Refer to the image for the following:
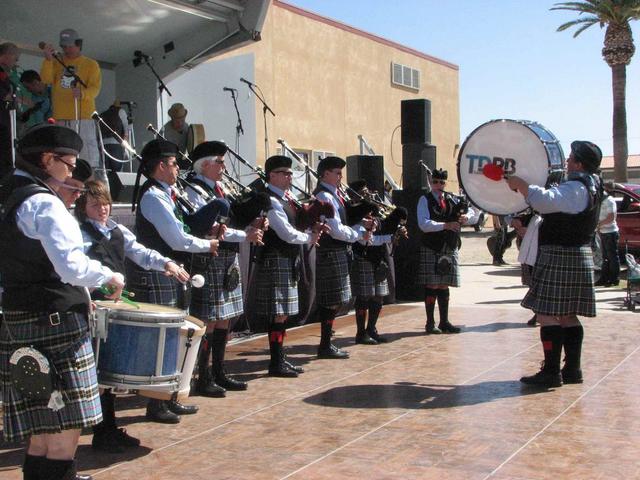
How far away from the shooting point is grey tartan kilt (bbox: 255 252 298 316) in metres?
6.36

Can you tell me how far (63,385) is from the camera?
3.46 meters

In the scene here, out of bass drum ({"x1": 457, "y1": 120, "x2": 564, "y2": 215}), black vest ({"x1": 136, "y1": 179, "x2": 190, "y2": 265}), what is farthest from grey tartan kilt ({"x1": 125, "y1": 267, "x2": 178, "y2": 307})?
bass drum ({"x1": 457, "y1": 120, "x2": 564, "y2": 215})

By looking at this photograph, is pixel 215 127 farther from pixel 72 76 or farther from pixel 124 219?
pixel 124 219

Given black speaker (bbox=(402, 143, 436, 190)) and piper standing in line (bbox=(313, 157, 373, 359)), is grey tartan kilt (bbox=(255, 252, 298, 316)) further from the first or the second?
black speaker (bbox=(402, 143, 436, 190))

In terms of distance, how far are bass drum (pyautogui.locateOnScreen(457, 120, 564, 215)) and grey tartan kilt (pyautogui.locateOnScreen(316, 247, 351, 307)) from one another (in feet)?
4.32

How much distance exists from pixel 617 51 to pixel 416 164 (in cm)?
1930

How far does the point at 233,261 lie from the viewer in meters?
5.79

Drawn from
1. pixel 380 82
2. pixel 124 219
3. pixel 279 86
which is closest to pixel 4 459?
pixel 124 219

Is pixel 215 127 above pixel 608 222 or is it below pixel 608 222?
above

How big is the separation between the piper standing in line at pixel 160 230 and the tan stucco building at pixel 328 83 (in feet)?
47.3

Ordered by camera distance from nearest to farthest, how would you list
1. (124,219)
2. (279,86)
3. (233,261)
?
(233,261)
(124,219)
(279,86)

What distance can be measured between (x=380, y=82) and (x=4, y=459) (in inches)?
965

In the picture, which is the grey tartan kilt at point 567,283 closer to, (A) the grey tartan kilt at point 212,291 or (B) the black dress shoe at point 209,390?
(A) the grey tartan kilt at point 212,291

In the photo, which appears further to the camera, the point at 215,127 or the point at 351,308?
the point at 215,127
